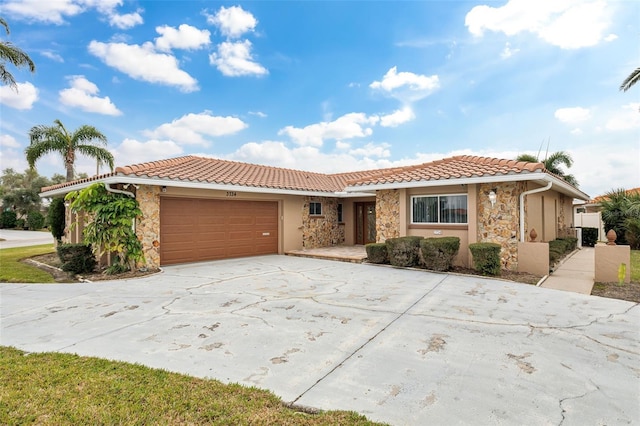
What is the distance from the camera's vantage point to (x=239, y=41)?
47.4ft

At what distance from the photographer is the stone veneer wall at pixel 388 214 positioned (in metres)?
12.3

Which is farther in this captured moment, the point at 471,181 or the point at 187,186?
the point at 187,186

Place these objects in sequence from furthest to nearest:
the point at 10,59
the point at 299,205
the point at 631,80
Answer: the point at 299,205, the point at 10,59, the point at 631,80

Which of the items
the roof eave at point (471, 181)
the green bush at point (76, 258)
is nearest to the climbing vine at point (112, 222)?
the green bush at point (76, 258)

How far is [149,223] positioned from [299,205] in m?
6.87

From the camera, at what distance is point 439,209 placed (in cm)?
1156

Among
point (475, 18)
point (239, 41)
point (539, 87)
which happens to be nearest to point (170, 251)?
point (239, 41)

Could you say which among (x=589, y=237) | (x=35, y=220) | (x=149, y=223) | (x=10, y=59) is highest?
(x=10, y=59)

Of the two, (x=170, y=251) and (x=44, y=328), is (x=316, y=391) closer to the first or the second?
(x=44, y=328)

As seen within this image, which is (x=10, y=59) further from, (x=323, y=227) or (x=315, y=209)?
(x=323, y=227)

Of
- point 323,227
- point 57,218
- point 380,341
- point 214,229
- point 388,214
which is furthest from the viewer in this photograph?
point 323,227

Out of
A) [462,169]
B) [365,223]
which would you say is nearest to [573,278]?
[462,169]

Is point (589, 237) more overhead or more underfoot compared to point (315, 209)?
more underfoot

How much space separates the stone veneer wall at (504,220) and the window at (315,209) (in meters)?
8.12
